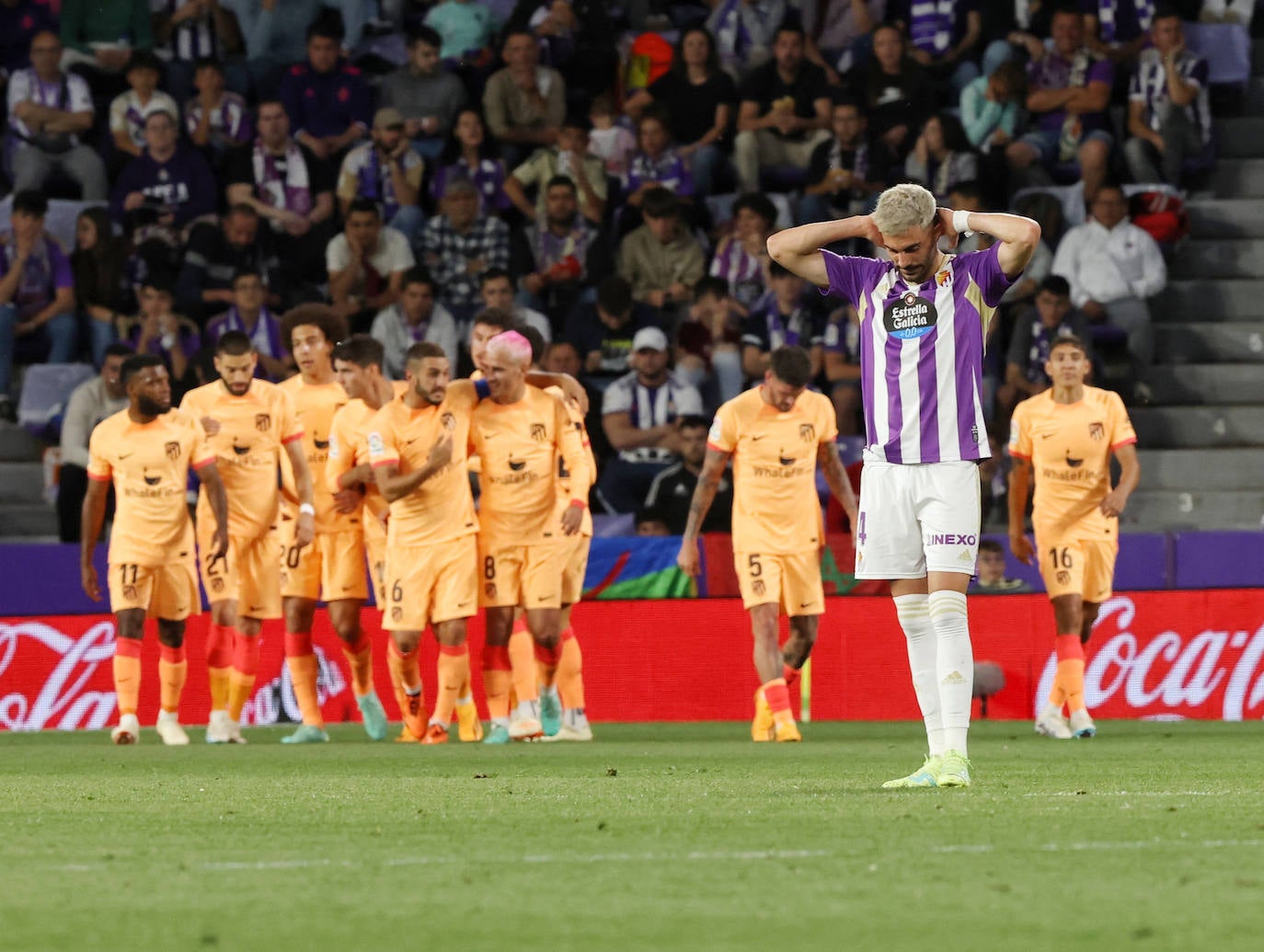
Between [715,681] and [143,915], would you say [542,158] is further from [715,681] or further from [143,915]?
Result: [143,915]

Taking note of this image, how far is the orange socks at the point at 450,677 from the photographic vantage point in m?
12.9

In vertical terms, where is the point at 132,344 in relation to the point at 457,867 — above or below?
above

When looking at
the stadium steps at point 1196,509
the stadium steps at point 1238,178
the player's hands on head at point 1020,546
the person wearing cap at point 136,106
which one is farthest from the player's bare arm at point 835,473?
the person wearing cap at point 136,106

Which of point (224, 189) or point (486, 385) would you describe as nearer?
point (486, 385)

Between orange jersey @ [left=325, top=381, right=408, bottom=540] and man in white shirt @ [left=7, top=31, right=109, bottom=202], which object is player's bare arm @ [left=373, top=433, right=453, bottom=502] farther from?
man in white shirt @ [left=7, top=31, right=109, bottom=202]

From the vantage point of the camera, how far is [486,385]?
13.1 m

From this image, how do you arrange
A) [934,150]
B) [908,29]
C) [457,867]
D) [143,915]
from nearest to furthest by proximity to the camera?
1. [143,915]
2. [457,867]
3. [934,150]
4. [908,29]

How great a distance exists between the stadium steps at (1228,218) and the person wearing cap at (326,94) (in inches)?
316

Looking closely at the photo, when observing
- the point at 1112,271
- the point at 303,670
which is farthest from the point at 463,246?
the point at 303,670

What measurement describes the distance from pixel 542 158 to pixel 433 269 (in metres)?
1.58

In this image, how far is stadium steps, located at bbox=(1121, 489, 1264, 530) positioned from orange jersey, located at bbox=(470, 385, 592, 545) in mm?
6538

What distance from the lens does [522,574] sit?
1319 centimetres

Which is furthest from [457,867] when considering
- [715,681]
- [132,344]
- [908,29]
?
[908,29]

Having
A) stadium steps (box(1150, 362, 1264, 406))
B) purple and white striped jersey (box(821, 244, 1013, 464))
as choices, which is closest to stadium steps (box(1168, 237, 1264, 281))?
stadium steps (box(1150, 362, 1264, 406))
